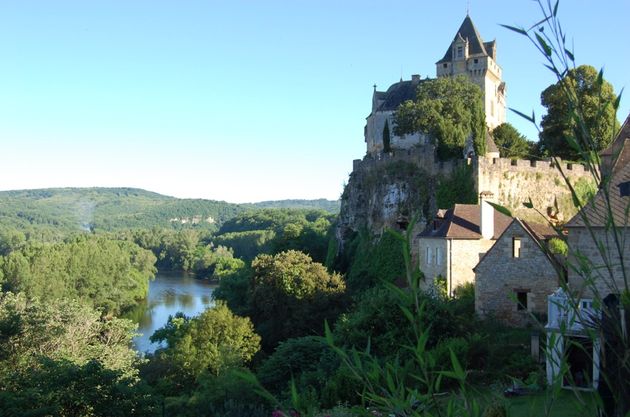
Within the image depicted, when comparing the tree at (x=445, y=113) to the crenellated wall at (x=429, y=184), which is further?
the tree at (x=445, y=113)

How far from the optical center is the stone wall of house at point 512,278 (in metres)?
22.0

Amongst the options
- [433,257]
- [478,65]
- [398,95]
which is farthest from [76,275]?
[433,257]

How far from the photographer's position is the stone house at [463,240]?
2661 centimetres

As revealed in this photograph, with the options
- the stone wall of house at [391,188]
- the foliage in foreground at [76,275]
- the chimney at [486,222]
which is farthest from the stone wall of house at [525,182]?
the foliage in foreground at [76,275]

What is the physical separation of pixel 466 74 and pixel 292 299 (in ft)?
82.0

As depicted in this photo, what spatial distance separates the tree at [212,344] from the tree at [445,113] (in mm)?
14650

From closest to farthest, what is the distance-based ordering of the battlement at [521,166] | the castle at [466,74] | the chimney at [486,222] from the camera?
the chimney at [486,222]
the battlement at [521,166]
the castle at [466,74]

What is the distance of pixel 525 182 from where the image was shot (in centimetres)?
3331

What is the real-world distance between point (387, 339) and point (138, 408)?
296 inches

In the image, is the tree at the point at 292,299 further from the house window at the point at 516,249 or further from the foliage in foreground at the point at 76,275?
the foliage in foreground at the point at 76,275

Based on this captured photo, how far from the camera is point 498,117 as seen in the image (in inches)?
2016

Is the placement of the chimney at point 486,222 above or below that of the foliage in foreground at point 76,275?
above

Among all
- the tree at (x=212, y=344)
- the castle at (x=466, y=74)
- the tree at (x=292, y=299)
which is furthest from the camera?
the castle at (x=466, y=74)

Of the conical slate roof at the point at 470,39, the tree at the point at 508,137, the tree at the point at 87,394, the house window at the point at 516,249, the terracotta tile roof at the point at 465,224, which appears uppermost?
the conical slate roof at the point at 470,39
